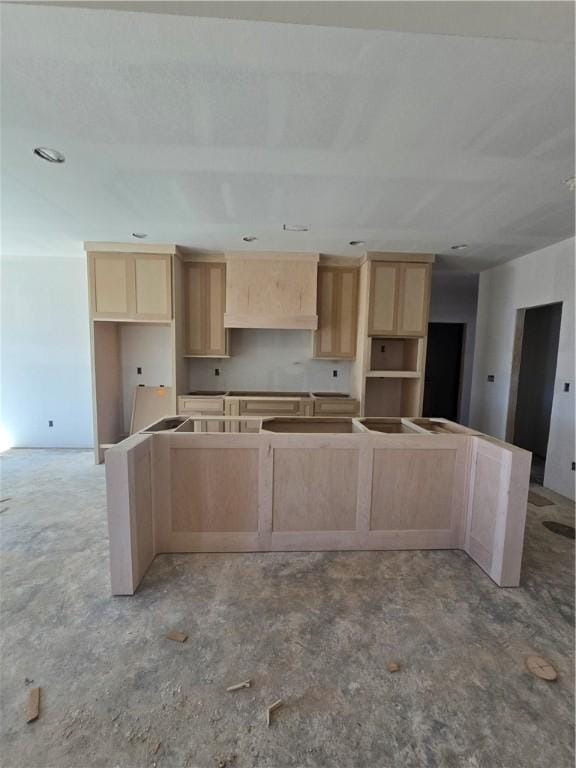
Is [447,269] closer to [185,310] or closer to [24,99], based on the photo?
[185,310]

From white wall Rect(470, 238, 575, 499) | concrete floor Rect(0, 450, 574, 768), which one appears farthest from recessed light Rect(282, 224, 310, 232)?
concrete floor Rect(0, 450, 574, 768)

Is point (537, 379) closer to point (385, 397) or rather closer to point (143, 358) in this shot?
point (385, 397)

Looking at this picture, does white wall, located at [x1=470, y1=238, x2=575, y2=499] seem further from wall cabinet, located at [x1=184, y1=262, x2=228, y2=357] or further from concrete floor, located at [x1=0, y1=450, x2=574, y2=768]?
wall cabinet, located at [x1=184, y1=262, x2=228, y2=357]

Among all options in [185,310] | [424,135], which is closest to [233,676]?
[424,135]

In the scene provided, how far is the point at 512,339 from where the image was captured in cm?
415

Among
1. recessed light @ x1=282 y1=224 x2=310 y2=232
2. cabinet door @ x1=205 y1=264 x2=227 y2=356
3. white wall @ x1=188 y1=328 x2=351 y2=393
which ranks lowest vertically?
white wall @ x1=188 y1=328 x2=351 y2=393

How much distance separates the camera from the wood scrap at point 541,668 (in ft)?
4.84

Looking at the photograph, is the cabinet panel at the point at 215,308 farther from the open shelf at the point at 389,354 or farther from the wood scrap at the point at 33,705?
the wood scrap at the point at 33,705

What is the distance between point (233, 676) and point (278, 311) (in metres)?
3.53

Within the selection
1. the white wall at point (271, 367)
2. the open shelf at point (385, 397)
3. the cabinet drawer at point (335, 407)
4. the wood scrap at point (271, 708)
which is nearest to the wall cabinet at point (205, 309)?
the white wall at point (271, 367)

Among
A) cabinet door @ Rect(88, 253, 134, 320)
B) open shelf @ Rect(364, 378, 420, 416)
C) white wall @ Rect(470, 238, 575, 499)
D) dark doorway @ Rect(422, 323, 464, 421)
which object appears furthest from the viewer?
dark doorway @ Rect(422, 323, 464, 421)

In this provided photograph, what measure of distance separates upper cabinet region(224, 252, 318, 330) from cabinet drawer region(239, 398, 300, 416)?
98 centimetres

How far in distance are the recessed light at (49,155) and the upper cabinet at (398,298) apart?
317 cm

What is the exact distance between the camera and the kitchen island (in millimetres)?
2221
